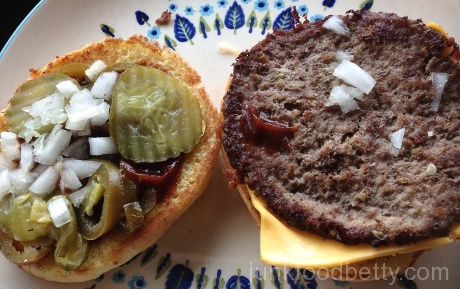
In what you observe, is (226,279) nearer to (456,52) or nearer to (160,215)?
(160,215)

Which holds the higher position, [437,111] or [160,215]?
[437,111]

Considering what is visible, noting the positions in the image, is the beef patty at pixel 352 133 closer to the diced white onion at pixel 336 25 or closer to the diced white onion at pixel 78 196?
the diced white onion at pixel 336 25

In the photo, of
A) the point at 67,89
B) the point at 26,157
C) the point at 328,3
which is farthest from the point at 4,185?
the point at 328,3

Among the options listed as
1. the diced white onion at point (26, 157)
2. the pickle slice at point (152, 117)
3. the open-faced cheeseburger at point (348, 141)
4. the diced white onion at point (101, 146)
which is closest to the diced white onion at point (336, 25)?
the open-faced cheeseburger at point (348, 141)

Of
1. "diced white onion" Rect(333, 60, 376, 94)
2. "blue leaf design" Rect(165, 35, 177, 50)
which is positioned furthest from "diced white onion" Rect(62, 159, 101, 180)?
"diced white onion" Rect(333, 60, 376, 94)

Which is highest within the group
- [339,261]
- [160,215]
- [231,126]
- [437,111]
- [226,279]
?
[437,111]

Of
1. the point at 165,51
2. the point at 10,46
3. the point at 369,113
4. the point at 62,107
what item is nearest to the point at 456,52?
the point at 369,113

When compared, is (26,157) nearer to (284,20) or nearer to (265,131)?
(265,131)
